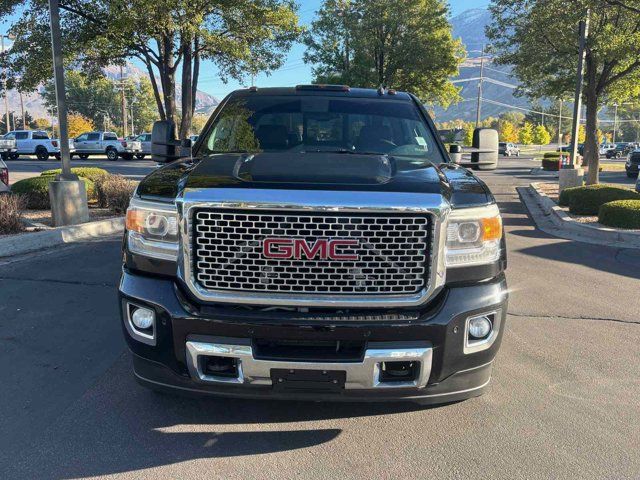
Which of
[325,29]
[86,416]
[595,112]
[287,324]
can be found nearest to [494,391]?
[287,324]

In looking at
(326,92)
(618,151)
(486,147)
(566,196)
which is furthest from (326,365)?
(618,151)

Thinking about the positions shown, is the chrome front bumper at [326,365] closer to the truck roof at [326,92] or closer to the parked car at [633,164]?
the truck roof at [326,92]

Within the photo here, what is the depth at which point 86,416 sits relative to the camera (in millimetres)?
3240

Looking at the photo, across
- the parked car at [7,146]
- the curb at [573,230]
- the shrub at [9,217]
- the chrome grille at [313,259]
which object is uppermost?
the parked car at [7,146]

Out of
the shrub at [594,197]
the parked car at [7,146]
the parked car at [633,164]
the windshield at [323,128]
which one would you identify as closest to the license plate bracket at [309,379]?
the windshield at [323,128]

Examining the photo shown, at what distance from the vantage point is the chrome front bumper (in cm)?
261

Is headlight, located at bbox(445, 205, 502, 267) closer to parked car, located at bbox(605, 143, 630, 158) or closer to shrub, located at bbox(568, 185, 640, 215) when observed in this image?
shrub, located at bbox(568, 185, 640, 215)

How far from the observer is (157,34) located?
44.7 feet

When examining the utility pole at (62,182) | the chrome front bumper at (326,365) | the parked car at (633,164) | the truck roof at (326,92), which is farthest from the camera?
the parked car at (633,164)

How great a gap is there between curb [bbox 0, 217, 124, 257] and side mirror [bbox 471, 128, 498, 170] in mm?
6380

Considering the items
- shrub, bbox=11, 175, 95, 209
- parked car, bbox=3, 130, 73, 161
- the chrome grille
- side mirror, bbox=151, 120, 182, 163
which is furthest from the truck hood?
parked car, bbox=3, 130, 73, 161

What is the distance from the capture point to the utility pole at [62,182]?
9070 mm

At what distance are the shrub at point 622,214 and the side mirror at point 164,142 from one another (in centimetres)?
816

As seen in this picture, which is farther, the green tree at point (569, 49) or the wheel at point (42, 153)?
the wheel at point (42, 153)
